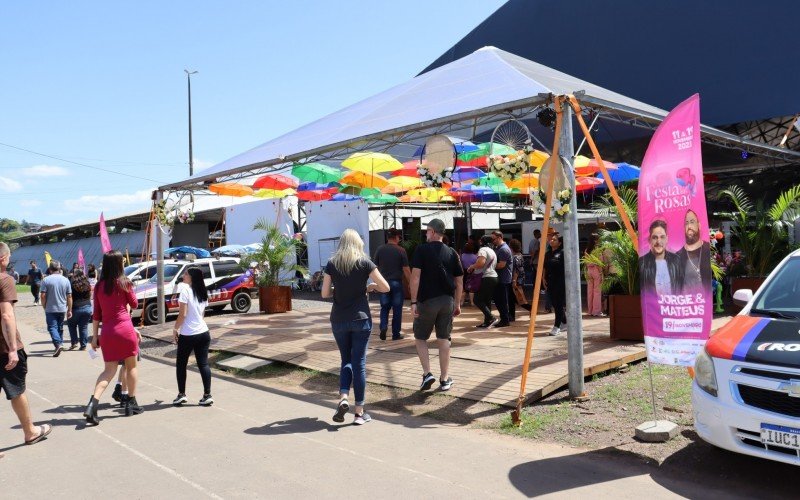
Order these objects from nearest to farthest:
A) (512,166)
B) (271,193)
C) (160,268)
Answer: (512,166), (160,268), (271,193)

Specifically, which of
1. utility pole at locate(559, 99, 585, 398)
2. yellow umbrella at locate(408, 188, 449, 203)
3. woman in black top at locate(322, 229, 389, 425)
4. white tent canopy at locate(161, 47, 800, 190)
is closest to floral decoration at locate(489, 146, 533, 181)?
white tent canopy at locate(161, 47, 800, 190)

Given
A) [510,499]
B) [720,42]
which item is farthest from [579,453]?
[720,42]

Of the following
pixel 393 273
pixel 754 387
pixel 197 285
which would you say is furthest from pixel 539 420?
pixel 393 273

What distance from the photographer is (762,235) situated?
11961 mm

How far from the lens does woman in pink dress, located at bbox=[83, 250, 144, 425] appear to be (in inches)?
271

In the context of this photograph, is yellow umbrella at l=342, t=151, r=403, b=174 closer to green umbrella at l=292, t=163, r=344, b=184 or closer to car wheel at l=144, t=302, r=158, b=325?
green umbrella at l=292, t=163, r=344, b=184

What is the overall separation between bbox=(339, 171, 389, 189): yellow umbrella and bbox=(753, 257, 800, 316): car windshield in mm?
10160

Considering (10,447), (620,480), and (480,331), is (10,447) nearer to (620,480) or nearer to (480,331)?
(620,480)

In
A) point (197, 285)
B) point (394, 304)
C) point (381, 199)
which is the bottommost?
point (394, 304)

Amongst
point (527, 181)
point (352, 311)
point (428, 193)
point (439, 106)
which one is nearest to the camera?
point (352, 311)

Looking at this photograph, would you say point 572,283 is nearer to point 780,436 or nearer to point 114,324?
point 780,436

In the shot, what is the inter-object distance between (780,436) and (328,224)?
1974 centimetres

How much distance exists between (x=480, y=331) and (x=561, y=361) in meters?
3.24

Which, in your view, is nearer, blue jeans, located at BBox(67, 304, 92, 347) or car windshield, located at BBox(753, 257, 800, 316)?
car windshield, located at BBox(753, 257, 800, 316)
